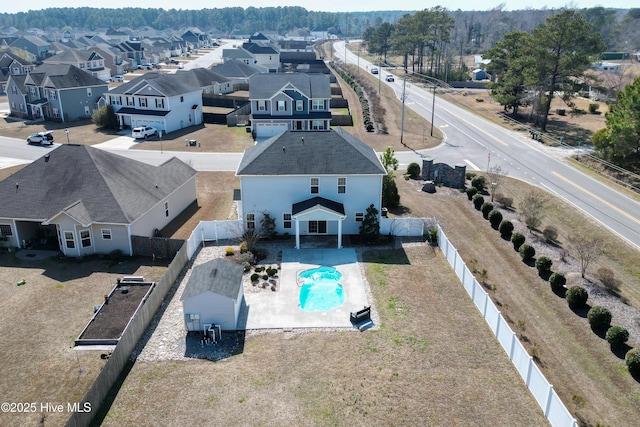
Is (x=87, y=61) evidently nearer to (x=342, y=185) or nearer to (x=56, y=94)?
(x=56, y=94)

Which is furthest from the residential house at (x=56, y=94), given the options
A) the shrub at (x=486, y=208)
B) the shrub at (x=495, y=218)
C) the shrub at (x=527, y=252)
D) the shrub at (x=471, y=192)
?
the shrub at (x=527, y=252)

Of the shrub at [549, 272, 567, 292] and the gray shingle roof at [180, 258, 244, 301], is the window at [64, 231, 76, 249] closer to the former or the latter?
the gray shingle roof at [180, 258, 244, 301]

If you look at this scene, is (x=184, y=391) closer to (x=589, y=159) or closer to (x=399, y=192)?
(x=399, y=192)

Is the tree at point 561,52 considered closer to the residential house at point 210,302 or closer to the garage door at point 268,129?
the garage door at point 268,129

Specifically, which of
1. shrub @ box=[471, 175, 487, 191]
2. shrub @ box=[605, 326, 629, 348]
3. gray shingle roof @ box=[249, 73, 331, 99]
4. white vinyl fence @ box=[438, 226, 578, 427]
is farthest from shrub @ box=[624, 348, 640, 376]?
gray shingle roof @ box=[249, 73, 331, 99]

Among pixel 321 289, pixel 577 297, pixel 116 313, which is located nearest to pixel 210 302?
pixel 116 313
